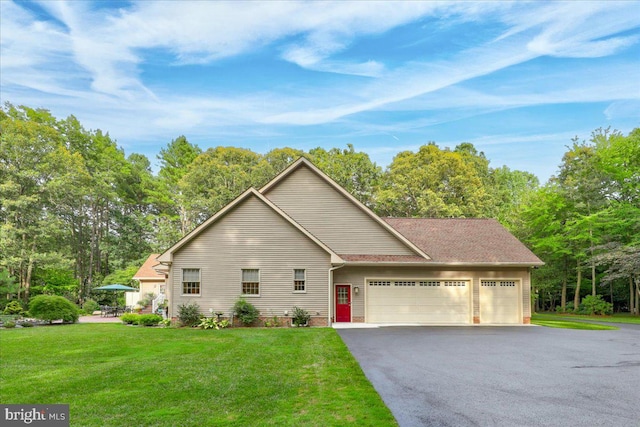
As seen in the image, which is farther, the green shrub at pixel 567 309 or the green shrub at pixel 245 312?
the green shrub at pixel 567 309

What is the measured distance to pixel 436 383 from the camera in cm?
784

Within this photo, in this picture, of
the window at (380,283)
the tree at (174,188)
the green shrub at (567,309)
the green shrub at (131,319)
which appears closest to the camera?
the green shrub at (131,319)

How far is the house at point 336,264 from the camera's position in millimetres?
18781

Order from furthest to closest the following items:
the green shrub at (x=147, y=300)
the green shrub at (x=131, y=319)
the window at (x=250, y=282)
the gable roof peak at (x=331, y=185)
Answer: the green shrub at (x=147, y=300) → the gable roof peak at (x=331, y=185) → the green shrub at (x=131, y=319) → the window at (x=250, y=282)

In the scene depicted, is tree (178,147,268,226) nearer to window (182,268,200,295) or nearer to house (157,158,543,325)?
house (157,158,543,325)

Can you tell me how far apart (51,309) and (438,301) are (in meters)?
18.6

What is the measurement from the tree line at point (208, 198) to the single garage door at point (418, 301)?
1190cm

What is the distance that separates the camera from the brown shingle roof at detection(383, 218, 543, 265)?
20031 millimetres

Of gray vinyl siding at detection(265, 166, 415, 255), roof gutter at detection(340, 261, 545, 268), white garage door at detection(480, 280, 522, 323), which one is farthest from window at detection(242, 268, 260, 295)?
white garage door at detection(480, 280, 522, 323)

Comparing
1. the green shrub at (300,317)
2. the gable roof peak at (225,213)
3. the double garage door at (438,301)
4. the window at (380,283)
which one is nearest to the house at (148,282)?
the gable roof peak at (225,213)

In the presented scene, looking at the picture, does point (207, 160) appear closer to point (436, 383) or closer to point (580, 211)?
point (580, 211)

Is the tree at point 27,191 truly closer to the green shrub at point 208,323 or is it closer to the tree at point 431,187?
the green shrub at point 208,323

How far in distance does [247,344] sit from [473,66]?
18074mm

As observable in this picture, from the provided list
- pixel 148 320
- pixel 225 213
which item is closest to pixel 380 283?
pixel 225 213
